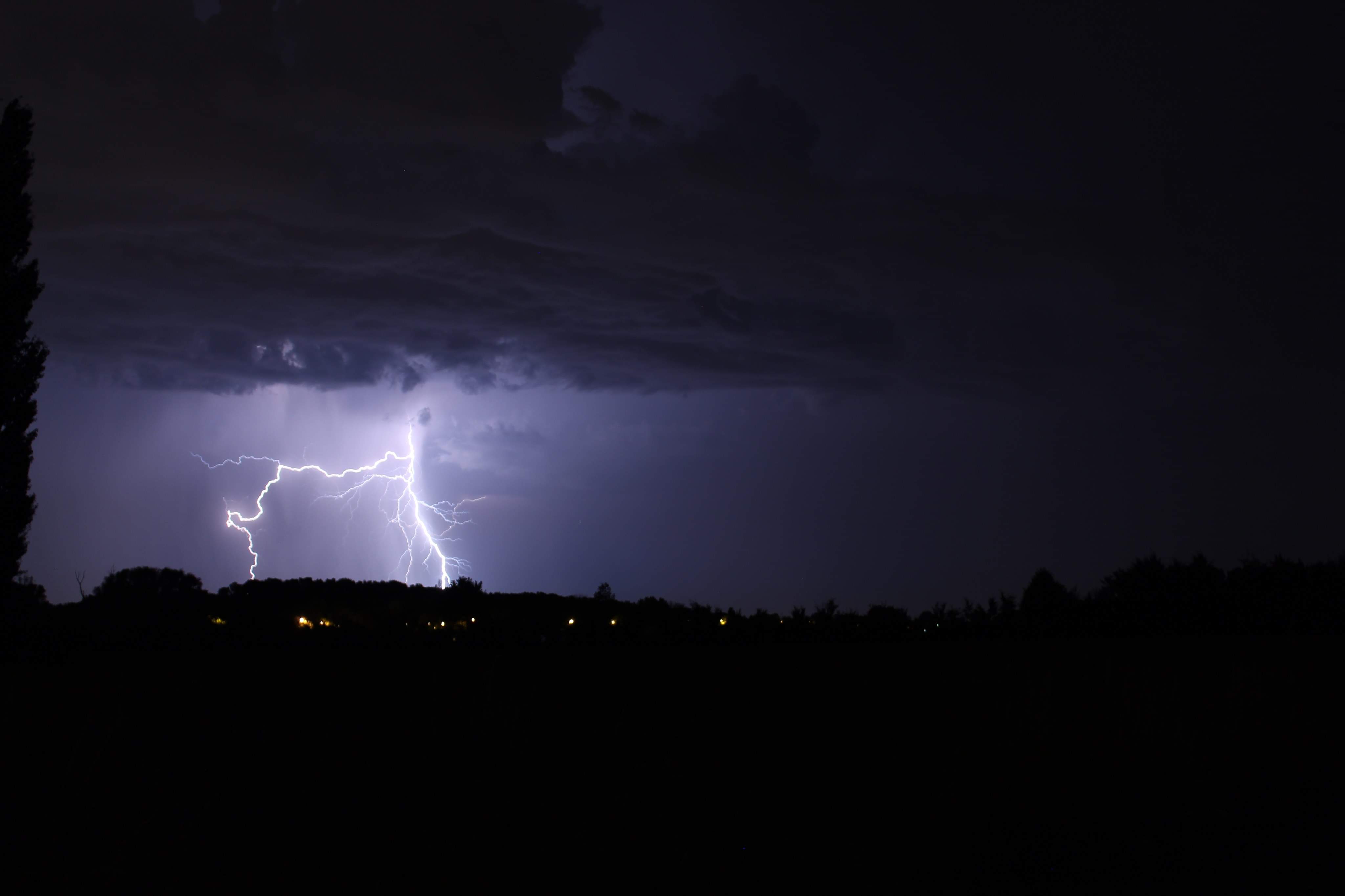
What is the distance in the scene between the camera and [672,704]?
316 inches

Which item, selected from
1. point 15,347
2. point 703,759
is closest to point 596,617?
point 703,759

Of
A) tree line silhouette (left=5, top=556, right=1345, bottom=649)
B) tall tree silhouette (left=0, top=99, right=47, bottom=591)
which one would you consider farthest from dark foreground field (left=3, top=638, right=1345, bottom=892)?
tall tree silhouette (left=0, top=99, right=47, bottom=591)

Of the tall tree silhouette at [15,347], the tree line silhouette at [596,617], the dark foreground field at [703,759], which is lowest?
the dark foreground field at [703,759]

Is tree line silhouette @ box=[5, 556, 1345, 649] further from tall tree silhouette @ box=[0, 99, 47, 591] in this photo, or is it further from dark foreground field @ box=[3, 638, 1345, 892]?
tall tree silhouette @ box=[0, 99, 47, 591]

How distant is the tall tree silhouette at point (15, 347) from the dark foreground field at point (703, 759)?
39.7 ft

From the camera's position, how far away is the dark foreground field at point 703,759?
21.6ft

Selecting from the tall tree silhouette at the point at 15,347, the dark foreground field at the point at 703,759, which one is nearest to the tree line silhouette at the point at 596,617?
the dark foreground field at the point at 703,759

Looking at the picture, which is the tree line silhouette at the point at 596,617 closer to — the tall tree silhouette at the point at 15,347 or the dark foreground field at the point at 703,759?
the dark foreground field at the point at 703,759

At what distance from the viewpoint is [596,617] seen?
29.4 ft

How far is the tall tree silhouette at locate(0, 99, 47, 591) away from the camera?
55.7ft

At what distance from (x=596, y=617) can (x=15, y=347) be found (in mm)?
15076

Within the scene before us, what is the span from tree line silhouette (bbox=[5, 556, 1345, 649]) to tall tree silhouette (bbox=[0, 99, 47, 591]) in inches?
195

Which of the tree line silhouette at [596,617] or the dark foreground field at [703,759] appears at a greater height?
the tree line silhouette at [596,617]

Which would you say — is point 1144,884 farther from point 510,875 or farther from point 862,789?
point 510,875
